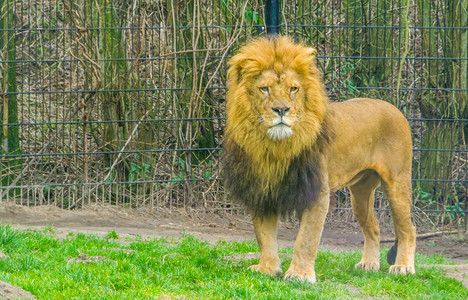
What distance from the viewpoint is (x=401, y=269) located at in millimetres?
6074

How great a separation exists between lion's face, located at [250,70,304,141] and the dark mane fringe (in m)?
0.34

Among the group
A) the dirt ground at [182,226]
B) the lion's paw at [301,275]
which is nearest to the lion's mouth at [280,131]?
the lion's paw at [301,275]

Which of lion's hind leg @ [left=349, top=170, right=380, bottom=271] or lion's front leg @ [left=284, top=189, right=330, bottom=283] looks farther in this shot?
lion's hind leg @ [left=349, top=170, right=380, bottom=271]

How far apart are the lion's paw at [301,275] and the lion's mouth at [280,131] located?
1.02m

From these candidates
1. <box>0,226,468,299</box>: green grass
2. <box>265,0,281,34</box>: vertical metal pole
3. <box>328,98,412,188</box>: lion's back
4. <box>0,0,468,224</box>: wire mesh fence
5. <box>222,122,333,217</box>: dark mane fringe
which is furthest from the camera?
<box>0,0,468,224</box>: wire mesh fence

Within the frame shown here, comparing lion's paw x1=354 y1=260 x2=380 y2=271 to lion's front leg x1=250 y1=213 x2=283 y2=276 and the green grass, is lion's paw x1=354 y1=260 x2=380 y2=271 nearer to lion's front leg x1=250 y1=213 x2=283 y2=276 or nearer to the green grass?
the green grass

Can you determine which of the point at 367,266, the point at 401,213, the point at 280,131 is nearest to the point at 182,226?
the point at 367,266

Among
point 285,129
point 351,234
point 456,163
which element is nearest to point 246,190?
point 285,129

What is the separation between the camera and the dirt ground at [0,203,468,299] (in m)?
8.07

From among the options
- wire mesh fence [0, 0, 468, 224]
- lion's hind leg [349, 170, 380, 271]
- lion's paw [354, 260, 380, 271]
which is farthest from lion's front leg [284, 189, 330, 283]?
wire mesh fence [0, 0, 468, 224]

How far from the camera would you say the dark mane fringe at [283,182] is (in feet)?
17.9

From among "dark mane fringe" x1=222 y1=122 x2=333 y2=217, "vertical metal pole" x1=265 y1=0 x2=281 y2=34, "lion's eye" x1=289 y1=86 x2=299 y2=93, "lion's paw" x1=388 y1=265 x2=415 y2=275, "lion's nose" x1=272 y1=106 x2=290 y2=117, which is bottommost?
"lion's paw" x1=388 y1=265 x2=415 y2=275

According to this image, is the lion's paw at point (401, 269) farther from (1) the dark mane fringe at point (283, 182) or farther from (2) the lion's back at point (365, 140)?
(1) the dark mane fringe at point (283, 182)

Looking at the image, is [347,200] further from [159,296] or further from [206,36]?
[159,296]
